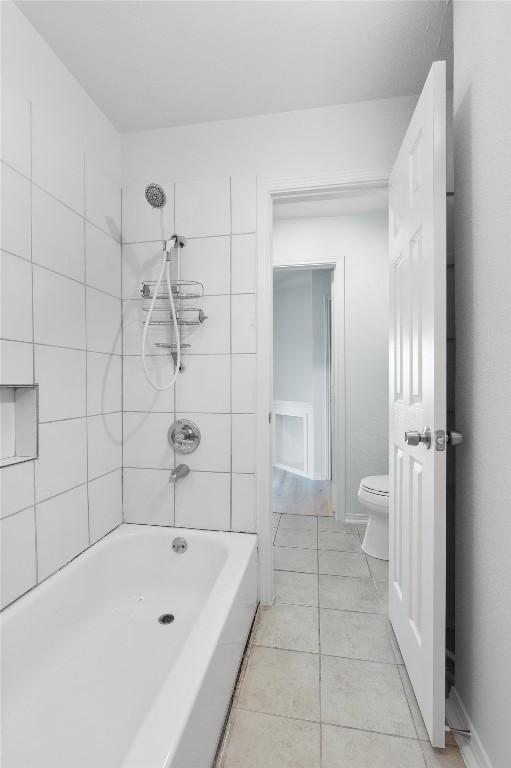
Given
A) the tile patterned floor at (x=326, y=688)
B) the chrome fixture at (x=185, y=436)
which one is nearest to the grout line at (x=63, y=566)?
the chrome fixture at (x=185, y=436)

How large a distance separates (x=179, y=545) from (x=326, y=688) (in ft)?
2.72

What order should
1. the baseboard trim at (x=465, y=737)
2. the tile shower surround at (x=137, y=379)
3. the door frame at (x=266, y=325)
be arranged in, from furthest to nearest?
the door frame at (x=266, y=325) → the tile shower surround at (x=137, y=379) → the baseboard trim at (x=465, y=737)

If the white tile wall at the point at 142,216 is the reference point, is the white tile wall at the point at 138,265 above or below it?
below

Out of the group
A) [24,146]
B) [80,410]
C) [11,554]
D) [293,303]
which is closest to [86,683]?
[11,554]

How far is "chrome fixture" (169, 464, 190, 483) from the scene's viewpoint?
185cm

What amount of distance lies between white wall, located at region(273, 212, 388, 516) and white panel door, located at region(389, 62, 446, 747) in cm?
126

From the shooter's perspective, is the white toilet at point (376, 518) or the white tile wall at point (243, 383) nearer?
the white tile wall at point (243, 383)

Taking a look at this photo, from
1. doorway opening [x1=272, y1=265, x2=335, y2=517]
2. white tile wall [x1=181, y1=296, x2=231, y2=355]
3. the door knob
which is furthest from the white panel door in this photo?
doorway opening [x1=272, y1=265, x2=335, y2=517]

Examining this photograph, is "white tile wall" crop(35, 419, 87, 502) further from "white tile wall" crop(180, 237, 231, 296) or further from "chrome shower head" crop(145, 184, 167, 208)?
"chrome shower head" crop(145, 184, 167, 208)

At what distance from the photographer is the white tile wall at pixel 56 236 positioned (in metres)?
1.39

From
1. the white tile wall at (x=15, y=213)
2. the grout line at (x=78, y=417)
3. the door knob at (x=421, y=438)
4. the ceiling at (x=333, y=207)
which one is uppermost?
the ceiling at (x=333, y=207)

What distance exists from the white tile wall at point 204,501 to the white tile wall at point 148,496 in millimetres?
54

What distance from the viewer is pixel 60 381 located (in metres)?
1.52

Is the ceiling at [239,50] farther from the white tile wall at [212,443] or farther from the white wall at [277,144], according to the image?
the white tile wall at [212,443]
